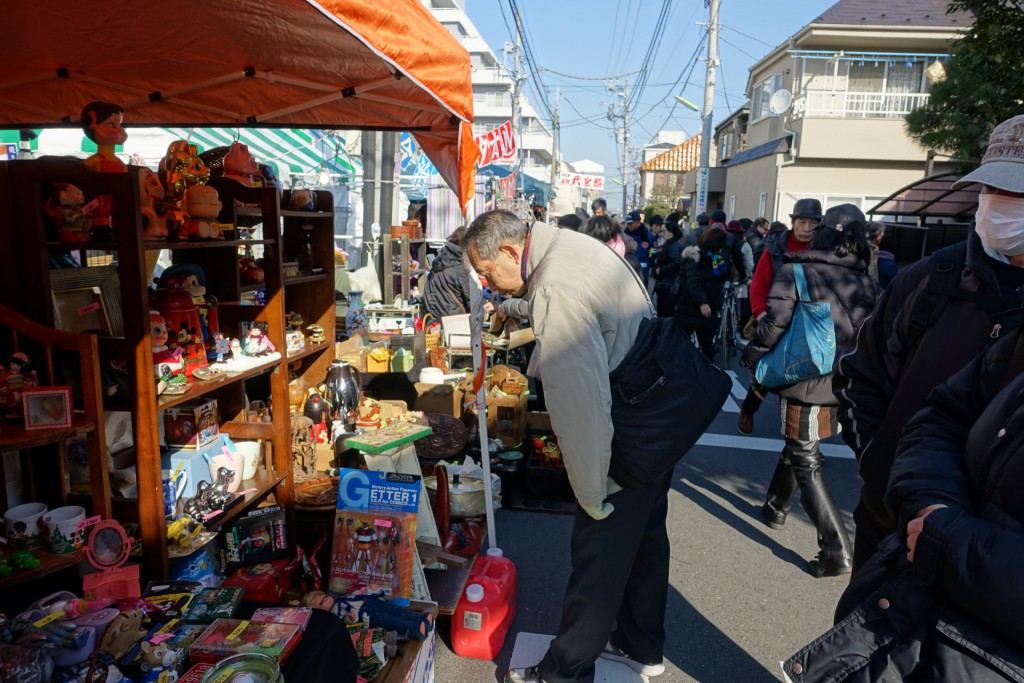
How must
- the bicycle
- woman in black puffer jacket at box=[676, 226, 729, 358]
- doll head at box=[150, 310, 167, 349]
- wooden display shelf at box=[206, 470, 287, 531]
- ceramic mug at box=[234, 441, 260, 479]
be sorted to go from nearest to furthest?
doll head at box=[150, 310, 167, 349] → wooden display shelf at box=[206, 470, 287, 531] → ceramic mug at box=[234, 441, 260, 479] → woman in black puffer jacket at box=[676, 226, 729, 358] → the bicycle

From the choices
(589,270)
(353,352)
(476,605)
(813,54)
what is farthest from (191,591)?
(813,54)

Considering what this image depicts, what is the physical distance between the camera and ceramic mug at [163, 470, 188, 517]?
278 centimetres

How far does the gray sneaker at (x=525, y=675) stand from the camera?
2.75 meters

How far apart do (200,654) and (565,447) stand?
133cm

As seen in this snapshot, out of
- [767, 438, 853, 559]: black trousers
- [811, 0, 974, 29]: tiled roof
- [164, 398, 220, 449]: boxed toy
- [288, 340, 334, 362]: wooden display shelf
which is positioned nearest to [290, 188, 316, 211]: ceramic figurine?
[288, 340, 334, 362]: wooden display shelf

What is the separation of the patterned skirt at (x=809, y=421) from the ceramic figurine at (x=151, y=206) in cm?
345

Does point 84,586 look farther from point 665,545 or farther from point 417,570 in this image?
point 665,545

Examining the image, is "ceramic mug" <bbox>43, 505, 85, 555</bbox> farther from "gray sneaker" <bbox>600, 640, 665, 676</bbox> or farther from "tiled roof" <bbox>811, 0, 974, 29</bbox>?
"tiled roof" <bbox>811, 0, 974, 29</bbox>

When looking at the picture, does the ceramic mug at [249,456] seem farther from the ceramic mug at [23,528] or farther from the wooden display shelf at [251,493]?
the ceramic mug at [23,528]

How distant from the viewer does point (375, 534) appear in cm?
303

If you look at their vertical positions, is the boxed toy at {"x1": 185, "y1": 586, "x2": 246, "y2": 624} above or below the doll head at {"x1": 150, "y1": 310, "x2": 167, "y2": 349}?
below

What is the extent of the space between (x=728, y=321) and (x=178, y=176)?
8808mm

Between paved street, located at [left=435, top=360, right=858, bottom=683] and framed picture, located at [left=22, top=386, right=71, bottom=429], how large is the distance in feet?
6.25

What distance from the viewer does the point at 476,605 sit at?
3057 millimetres
